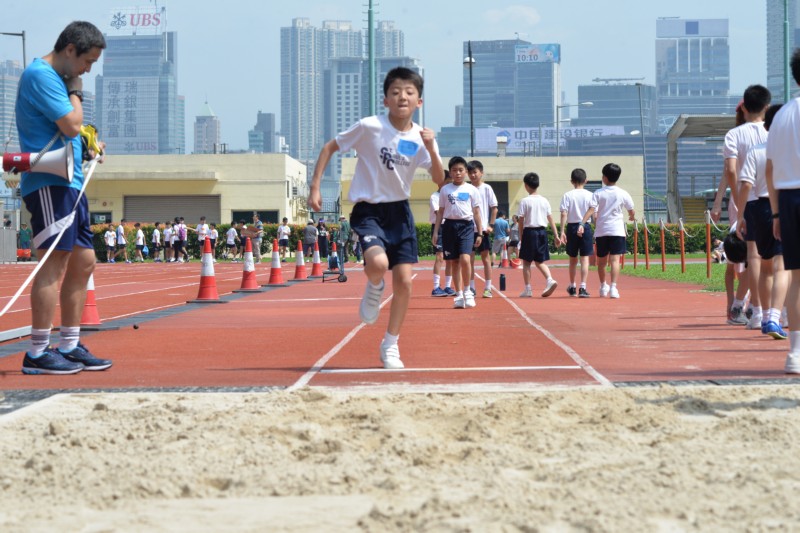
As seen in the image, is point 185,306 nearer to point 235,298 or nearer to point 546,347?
point 235,298

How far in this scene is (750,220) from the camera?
31.2 ft

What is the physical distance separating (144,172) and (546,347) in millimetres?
65184

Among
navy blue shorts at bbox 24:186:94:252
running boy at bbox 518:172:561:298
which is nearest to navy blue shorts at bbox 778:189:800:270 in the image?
navy blue shorts at bbox 24:186:94:252

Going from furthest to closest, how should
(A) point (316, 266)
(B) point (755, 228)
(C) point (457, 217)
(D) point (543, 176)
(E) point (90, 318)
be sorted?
(D) point (543, 176) → (A) point (316, 266) → (C) point (457, 217) → (E) point (90, 318) → (B) point (755, 228)

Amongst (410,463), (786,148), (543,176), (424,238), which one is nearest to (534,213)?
(786,148)

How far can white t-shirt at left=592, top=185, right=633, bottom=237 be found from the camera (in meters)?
15.8

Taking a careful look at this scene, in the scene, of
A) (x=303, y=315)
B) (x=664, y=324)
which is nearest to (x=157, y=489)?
(x=664, y=324)

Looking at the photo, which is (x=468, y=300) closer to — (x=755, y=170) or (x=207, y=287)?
(x=207, y=287)

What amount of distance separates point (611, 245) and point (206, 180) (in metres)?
59.1

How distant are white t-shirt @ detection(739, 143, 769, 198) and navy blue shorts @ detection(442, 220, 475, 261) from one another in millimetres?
5210

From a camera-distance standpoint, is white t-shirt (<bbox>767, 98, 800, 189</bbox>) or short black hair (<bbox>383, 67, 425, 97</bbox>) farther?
short black hair (<bbox>383, 67, 425, 97</bbox>)

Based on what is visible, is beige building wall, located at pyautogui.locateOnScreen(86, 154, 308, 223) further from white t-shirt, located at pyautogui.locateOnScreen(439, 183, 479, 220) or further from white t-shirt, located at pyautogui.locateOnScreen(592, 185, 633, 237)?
white t-shirt, located at pyautogui.locateOnScreen(439, 183, 479, 220)

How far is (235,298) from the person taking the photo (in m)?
17.2

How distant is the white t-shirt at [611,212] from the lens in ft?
52.0
